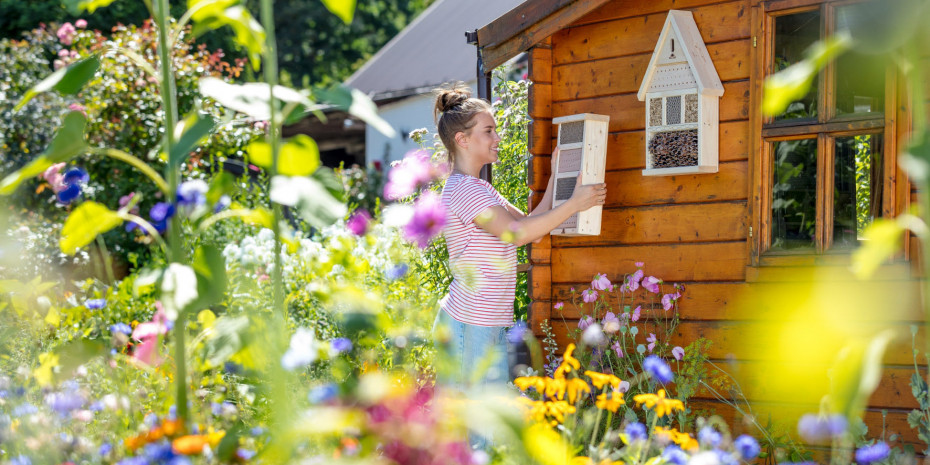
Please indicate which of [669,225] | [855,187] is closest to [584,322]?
[669,225]

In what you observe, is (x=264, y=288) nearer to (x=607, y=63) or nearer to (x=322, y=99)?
(x=607, y=63)

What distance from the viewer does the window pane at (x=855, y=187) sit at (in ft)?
11.1

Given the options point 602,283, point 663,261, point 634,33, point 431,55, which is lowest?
point 602,283

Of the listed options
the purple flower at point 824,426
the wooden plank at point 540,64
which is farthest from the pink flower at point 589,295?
the purple flower at point 824,426

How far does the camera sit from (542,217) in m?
3.33

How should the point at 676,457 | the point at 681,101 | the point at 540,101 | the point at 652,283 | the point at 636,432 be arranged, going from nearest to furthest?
the point at 676,457 < the point at 636,432 < the point at 681,101 < the point at 652,283 < the point at 540,101

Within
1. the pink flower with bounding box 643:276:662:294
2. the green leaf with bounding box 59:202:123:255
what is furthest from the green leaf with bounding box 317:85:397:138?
the pink flower with bounding box 643:276:662:294

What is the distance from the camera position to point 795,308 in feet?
11.4

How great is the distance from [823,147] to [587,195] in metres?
0.95

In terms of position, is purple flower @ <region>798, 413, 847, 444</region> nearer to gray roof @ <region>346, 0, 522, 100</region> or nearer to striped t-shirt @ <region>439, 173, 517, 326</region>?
striped t-shirt @ <region>439, 173, 517, 326</region>

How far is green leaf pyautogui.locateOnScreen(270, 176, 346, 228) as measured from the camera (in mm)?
1511

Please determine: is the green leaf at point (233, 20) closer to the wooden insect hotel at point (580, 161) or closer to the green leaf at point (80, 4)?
the green leaf at point (80, 4)

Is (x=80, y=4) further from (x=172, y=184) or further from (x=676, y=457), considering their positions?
(x=676, y=457)

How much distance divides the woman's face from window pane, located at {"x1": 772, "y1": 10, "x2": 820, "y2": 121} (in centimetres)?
118
